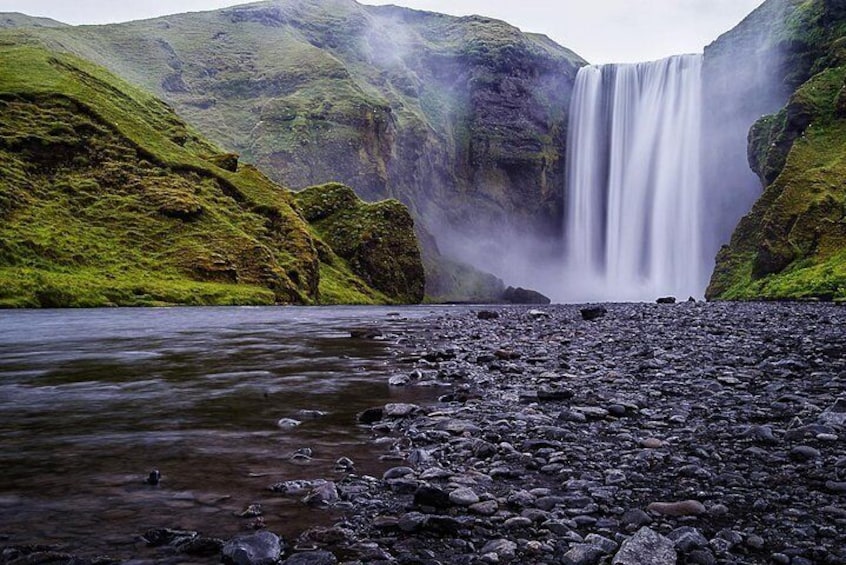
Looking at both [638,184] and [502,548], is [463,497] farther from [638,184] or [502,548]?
[638,184]

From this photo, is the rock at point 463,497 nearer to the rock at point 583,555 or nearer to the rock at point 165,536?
the rock at point 583,555

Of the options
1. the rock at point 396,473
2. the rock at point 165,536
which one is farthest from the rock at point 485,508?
the rock at point 165,536

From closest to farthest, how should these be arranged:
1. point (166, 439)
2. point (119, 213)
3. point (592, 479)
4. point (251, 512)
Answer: point (251, 512) < point (592, 479) < point (166, 439) < point (119, 213)

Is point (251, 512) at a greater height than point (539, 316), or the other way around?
point (251, 512)

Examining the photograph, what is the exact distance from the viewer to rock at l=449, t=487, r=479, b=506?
459 centimetres

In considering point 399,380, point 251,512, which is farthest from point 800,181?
point 251,512

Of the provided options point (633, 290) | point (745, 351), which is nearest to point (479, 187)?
point (633, 290)

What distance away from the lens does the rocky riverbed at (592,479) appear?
371cm

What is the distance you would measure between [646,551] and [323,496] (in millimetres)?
2454

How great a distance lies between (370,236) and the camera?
111375mm

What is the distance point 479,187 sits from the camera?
611 feet

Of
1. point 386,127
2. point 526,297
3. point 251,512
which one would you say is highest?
point 386,127

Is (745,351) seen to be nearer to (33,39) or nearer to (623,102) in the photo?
(623,102)

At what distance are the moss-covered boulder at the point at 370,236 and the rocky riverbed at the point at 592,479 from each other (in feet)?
330
